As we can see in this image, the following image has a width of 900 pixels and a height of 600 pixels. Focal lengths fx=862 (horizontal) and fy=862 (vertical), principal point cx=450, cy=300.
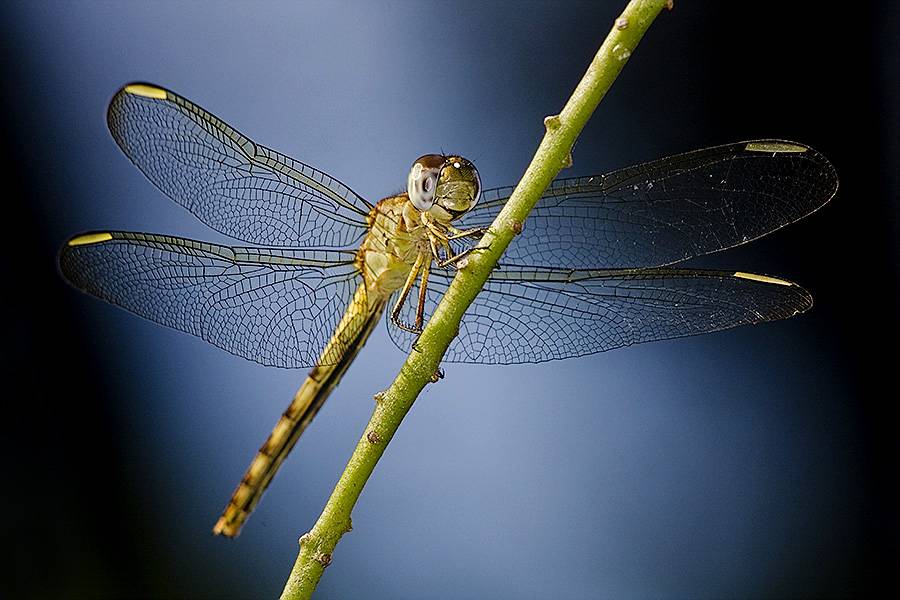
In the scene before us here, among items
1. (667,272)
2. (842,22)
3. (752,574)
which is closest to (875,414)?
(752,574)

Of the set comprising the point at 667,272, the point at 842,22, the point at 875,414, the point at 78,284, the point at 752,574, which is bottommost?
the point at 78,284

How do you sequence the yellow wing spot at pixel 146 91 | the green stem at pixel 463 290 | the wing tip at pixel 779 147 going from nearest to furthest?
the green stem at pixel 463 290, the wing tip at pixel 779 147, the yellow wing spot at pixel 146 91

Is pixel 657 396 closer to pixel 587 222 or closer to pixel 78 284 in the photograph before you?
pixel 587 222

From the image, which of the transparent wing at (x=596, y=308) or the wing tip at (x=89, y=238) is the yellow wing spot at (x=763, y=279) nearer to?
the transparent wing at (x=596, y=308)

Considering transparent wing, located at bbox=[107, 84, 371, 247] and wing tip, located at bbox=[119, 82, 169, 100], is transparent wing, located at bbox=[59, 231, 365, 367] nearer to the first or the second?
transparent wing, located at bbox=[107, 84, 371, 247]

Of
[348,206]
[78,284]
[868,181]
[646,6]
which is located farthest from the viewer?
[868,181]

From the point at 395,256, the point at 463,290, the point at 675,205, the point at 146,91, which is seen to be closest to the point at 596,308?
the point at 675,205

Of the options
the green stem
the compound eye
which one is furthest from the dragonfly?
the green stem

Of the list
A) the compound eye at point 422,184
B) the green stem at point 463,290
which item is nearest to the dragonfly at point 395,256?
the compound eye at point 422,184
